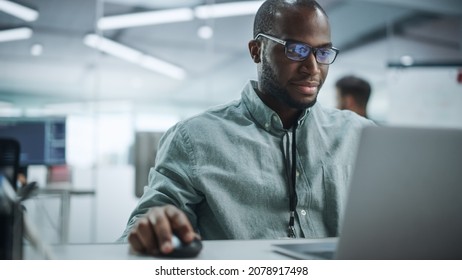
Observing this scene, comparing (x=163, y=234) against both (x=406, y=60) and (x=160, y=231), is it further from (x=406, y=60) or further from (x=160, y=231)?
(x=406, y=60)

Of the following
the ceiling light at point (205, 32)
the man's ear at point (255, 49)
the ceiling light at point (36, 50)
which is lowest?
the man's ear at point (255, 49)

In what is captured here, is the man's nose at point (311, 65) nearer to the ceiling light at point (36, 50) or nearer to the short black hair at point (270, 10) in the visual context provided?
the short black hair at point (270, 10)

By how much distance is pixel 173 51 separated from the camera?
3463 mm

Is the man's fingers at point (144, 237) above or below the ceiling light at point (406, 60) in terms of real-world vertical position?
below

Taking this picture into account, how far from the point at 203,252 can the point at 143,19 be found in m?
2.85

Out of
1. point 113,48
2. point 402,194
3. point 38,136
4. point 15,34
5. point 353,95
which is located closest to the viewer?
point 402,194

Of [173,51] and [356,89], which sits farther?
[173,51]

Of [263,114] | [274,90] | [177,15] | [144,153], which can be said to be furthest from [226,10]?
[263,114]

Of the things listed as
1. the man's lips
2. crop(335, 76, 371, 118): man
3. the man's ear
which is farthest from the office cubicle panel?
crop(335, 76, 371, 118): man

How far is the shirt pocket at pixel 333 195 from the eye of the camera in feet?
3.68

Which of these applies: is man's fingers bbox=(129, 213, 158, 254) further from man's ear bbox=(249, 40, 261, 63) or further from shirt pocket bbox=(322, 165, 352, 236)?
man's ear bbox=(249, 40, 261, 63)

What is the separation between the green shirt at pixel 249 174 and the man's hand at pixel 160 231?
0.29m

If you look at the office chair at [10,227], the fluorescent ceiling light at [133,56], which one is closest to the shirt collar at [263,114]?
the office chair at [10,227]
